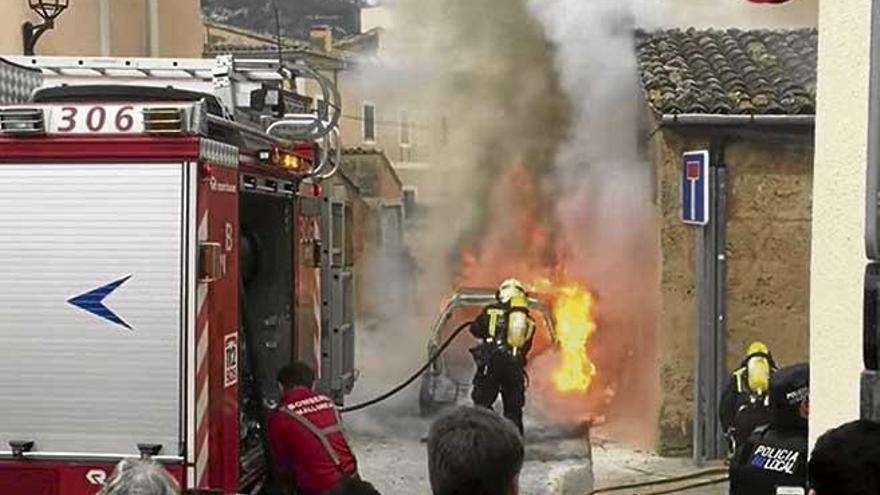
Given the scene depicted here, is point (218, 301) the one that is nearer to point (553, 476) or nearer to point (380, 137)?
point (553, 476)

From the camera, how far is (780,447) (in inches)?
167

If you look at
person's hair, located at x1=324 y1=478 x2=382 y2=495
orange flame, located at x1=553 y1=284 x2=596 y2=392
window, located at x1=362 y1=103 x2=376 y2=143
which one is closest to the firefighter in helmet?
orange flame, located at x1=553 y1=284 x2=596 y2=392

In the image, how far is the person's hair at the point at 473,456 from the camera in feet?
9.40

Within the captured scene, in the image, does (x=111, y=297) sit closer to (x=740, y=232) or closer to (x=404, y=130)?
(x=740, y=232)

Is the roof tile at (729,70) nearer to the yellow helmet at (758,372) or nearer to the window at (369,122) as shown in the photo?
the yellow helmet at (758,372)

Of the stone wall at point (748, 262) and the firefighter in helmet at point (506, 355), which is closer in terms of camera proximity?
the firefighter in helmet at point (506, 355)

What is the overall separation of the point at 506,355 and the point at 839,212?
21.7ft

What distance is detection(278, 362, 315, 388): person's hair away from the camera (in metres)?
6.24

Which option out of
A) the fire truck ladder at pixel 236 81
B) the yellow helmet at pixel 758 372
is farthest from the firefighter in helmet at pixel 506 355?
the fire truck ladder at pixel 236 81

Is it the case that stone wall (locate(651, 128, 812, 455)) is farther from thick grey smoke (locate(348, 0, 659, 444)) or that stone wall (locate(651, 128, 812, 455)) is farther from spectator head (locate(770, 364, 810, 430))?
spectator head (locate(770, 364, 810, 430))

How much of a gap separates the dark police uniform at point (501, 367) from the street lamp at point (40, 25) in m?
4.60

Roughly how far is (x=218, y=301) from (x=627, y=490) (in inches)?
201

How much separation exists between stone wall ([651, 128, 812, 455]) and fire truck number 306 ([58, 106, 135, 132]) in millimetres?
6668

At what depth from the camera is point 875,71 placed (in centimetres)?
295
